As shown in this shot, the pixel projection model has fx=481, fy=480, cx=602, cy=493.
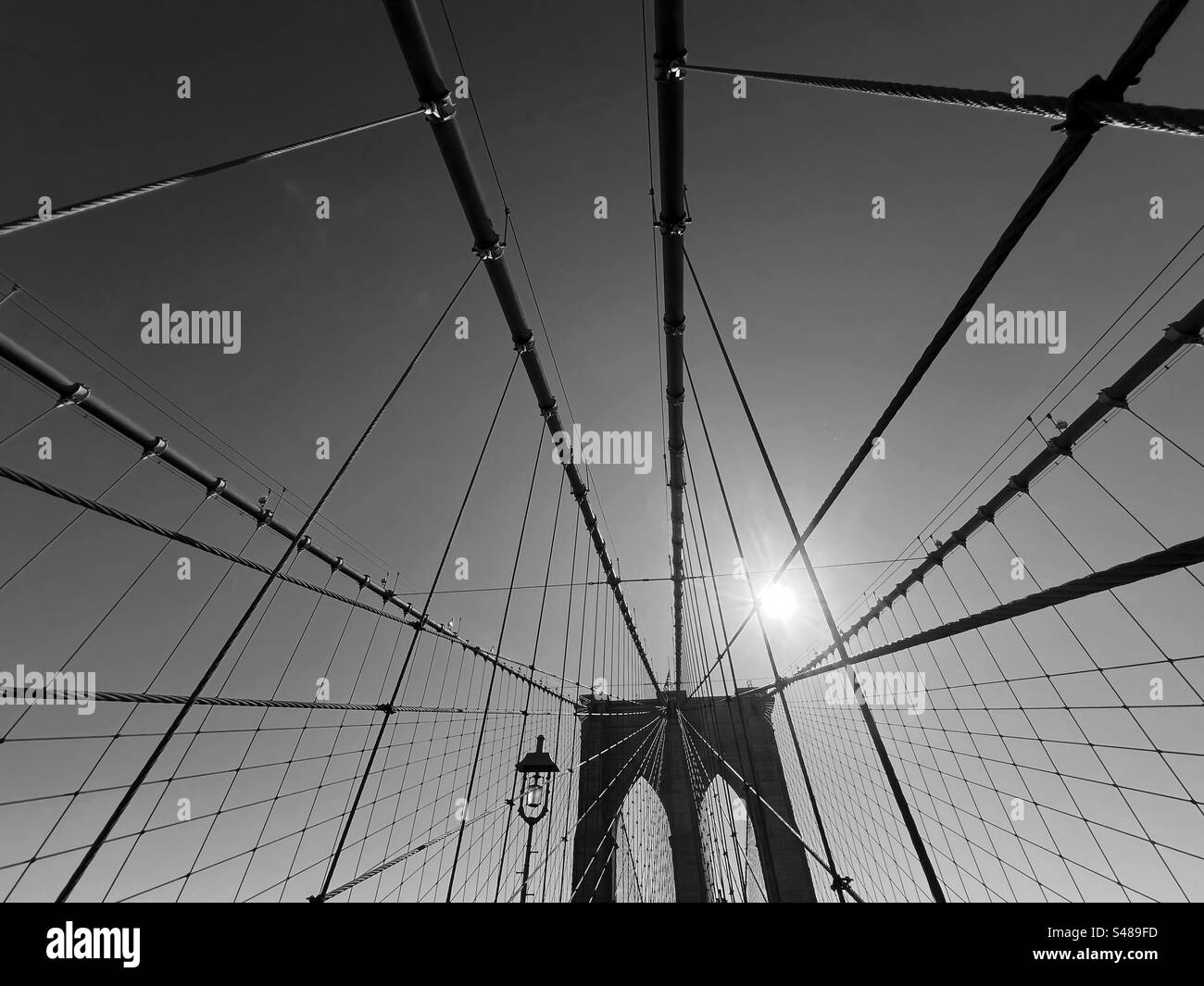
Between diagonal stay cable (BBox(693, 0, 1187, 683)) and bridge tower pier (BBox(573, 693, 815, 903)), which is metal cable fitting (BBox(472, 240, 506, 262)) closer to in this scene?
diagonal stay cable (BBox(693, 0, 1187, 683))

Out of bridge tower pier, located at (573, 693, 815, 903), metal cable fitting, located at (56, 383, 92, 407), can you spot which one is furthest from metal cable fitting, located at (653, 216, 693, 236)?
bridge tower pier, located at (573, 693, 815, 903)

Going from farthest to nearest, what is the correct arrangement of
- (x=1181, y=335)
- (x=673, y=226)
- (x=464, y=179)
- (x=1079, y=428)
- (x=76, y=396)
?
(x=1079, y=428) < (x=1181, y=335) < (x=673, y=226) < (x=464, y=179) < (x=76, y=396)

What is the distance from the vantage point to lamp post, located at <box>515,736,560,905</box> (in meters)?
4.97

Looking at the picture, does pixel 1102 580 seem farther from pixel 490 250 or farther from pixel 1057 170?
pixel 490 250

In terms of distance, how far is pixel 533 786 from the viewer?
216 inches

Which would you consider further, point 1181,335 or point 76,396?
point 1181,335

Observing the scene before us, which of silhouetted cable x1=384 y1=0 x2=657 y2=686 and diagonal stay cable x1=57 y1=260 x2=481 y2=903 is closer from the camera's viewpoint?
diagonal stay cable x1=57 y1=260 x2=481 y2=903

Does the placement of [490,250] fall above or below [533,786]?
above

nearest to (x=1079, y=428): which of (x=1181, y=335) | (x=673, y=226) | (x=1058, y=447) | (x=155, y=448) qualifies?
(x=1058, y=447)

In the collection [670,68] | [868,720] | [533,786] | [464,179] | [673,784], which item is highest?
[670,68]

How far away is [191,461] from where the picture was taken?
19.5ft
